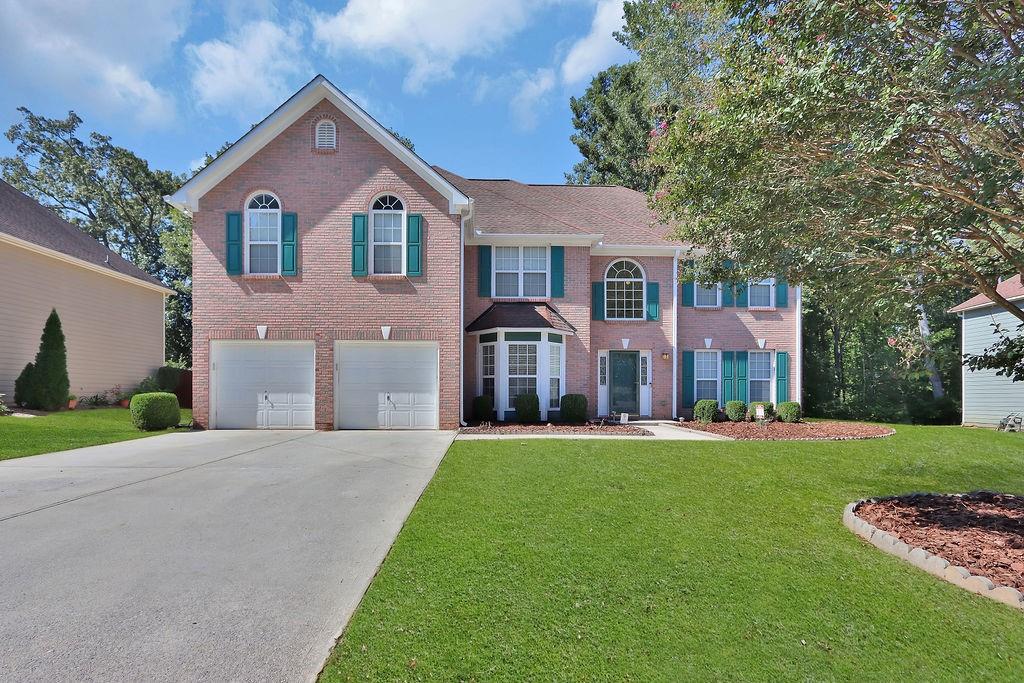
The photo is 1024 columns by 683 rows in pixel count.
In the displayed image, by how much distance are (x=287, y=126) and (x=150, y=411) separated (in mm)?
7605

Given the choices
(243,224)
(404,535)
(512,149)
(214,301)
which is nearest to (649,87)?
(512,149)

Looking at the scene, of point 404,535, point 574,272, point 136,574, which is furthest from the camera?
point 574,272

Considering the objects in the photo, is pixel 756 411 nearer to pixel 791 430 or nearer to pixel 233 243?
pixel 791 430

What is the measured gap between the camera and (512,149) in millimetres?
21984

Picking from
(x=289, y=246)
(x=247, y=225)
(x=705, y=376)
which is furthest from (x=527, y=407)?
(x=247, y=225)

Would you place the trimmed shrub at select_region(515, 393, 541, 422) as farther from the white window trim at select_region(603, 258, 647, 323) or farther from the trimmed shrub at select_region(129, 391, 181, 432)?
the trimmed shrub at select_region(129, 391, 181, 432)

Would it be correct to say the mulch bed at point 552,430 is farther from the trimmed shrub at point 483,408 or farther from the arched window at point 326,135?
the arched window at point 326,135

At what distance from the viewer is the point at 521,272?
1505cm

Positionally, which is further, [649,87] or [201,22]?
[649,87]

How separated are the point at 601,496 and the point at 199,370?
10817mm

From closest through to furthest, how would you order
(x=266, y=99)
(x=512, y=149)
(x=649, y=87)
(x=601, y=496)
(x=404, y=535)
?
1. (x=404, y=535)
2. (x=601, y=496)
3. (x=266, y=99)
4. (x=649, y=87)
5. (x=512, y=149)

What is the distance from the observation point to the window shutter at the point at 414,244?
1263 cm

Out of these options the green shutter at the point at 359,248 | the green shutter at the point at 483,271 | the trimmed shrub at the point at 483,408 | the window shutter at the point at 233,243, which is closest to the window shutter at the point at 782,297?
the green shutter at the point at 483,271

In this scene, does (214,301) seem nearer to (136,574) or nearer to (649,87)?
(136,574)
